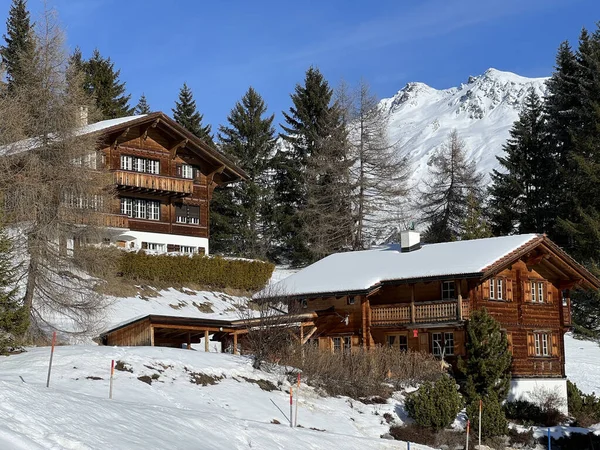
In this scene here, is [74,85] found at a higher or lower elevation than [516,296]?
higher

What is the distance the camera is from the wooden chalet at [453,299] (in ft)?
131

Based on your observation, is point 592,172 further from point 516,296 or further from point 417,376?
point 417,376

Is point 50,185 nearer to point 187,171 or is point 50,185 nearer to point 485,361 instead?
point 485,361

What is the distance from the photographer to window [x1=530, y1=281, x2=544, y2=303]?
43281mm

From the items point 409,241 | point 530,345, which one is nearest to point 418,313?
point 530,345

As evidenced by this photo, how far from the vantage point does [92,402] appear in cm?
2212

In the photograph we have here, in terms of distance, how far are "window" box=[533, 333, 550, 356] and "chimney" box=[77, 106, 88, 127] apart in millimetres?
22173

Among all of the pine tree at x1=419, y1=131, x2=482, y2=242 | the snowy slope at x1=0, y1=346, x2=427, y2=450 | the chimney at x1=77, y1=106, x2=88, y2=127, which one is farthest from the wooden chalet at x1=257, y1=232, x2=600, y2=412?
the pine tree at x1=419, y1=131, x2=482, y2=242

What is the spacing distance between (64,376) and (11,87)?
14920mm

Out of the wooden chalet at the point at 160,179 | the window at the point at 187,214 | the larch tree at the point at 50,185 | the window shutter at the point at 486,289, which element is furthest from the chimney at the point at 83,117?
the window at the point at 187,214

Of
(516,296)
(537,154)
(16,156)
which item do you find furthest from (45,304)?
(537,154)

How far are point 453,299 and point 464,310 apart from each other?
0.87 m

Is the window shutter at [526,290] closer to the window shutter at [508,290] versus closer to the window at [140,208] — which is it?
the window shutter at [508,290]

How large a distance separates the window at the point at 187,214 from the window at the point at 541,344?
2652cm
